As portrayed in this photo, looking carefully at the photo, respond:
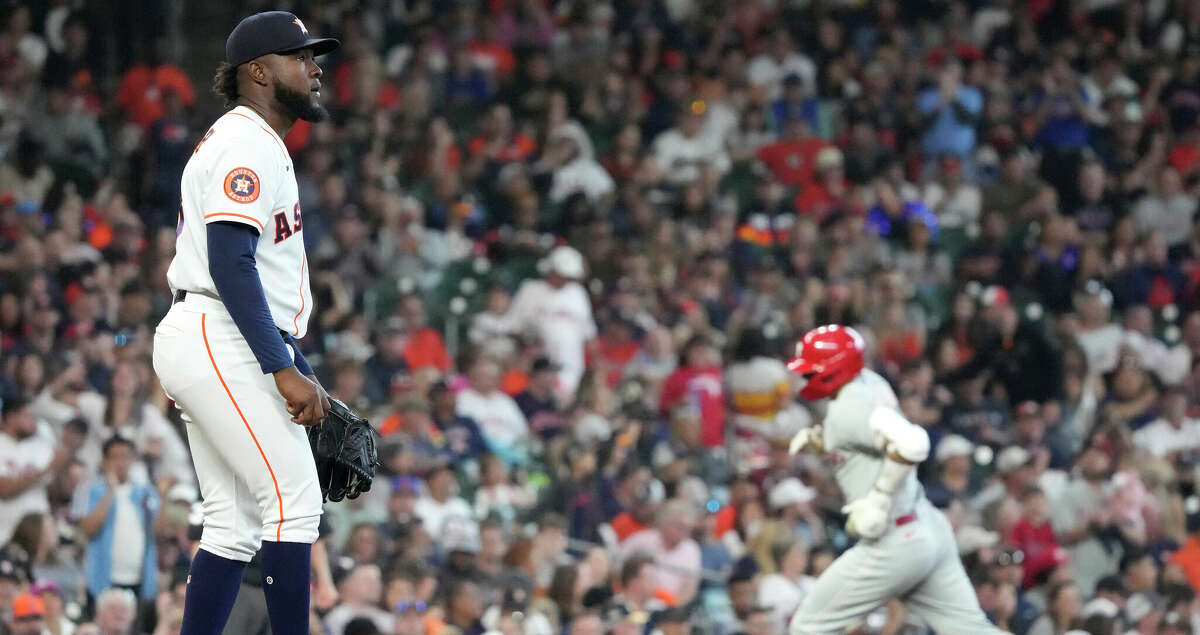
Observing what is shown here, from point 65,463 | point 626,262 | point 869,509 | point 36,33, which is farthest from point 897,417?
point 36,33

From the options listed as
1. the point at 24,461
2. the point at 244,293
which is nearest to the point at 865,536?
the point at 244,293

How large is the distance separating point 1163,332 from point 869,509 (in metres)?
7.65

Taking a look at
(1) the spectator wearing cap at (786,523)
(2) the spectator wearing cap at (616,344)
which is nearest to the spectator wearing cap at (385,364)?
(2) the spectator wearing cap at (616,344)

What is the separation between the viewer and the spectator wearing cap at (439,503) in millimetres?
9805

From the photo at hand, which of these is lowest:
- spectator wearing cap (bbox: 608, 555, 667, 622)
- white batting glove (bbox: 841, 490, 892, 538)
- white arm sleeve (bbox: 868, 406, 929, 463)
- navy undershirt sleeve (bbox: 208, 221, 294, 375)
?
spectator wearing cap (bbox: 608, 555, 667, 622)

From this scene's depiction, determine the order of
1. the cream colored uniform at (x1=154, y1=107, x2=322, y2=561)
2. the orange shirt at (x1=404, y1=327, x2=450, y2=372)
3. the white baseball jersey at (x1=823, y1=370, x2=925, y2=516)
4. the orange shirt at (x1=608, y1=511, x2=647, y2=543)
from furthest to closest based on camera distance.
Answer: the orange shirt at (x1=404, y1=327, x2=450, y2=372), the orange shirt at (x1=608, y1=511, x2=647, y2=543), the white baseball jersey at (x1=823, y1=370, x2=925, y2=516), the cream colored uniform at (x1=154, y1=107, x2=322, y2=561)

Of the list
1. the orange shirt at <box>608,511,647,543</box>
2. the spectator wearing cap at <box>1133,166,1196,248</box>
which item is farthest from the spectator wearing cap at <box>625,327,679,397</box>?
the spectator wearing cap at <box>1133,166,1196,248</box>

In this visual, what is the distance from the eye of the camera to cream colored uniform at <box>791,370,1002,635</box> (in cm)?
671

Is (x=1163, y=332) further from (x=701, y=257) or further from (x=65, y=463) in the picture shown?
(x=65, y=463)

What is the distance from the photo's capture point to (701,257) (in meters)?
13.0

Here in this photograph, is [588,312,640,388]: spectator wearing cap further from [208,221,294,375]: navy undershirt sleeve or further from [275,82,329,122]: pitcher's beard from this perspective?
[208,221,294,375]: navy undershirt sleeve

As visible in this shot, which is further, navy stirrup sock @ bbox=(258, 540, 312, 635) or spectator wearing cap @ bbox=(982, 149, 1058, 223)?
spectator wearing cap @ bbox=(982, 149, 1058, 223)

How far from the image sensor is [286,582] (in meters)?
4.45

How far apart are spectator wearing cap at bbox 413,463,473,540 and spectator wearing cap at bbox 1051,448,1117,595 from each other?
3637mm
